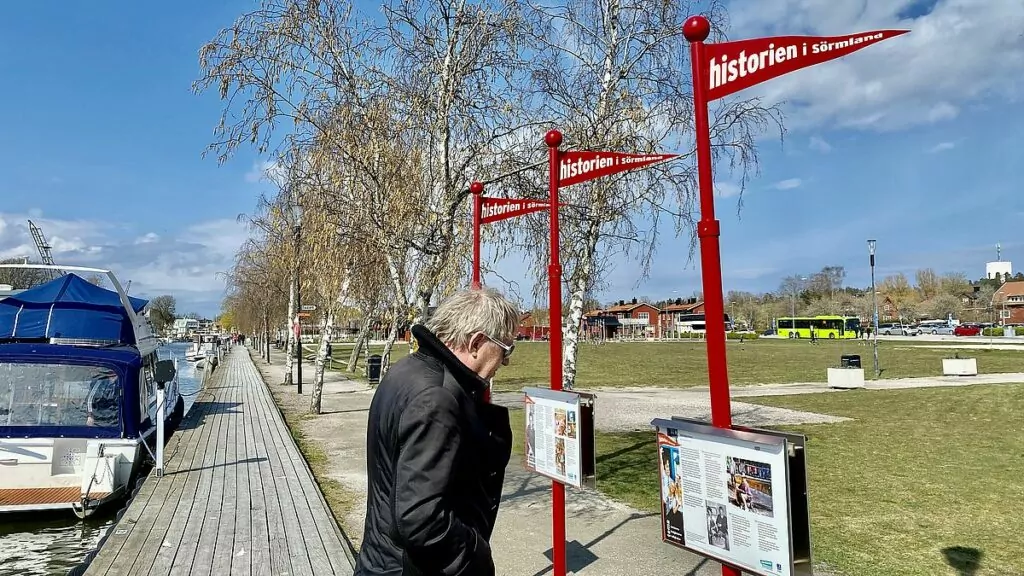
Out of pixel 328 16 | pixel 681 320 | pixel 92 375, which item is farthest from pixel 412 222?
pixel 681 320

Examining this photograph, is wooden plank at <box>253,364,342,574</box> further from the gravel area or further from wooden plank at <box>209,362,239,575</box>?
the gravel area

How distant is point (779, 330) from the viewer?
93.1 m

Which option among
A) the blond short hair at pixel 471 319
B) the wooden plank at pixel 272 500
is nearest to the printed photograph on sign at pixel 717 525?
the blond short hair at pixel 471 319

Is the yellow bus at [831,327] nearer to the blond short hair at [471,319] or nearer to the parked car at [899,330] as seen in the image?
the parked car at [899,330]

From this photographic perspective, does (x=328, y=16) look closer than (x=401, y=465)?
No

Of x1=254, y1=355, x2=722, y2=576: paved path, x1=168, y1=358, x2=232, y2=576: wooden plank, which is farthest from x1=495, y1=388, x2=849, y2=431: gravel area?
x1=168, y1=358, x2=232, y2=576: wooden plank

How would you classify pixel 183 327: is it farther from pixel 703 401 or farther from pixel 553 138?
pixel 553 138

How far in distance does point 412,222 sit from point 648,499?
4828mm

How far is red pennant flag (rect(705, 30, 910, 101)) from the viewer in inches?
109

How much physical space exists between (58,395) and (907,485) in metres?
10.9

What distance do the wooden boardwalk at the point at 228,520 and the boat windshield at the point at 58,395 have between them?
121cm

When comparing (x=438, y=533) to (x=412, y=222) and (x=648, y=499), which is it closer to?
(x=648, y=499)

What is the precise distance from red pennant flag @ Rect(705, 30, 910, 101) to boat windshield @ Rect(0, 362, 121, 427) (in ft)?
30.4

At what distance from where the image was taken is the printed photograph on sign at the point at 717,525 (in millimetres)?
2753
